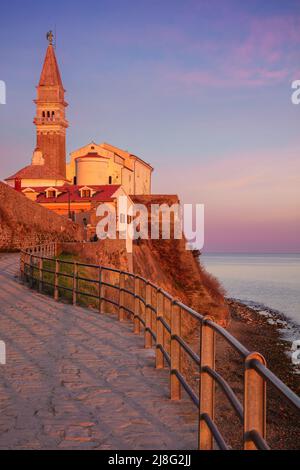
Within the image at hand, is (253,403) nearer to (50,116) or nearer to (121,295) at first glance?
(121,295)

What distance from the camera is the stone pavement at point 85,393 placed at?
5445 mm

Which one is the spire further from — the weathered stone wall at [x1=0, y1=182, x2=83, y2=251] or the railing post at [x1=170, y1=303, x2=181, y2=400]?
the railing post at [x1=170, y1=303, x2=181, y2=400]

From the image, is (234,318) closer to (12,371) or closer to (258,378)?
(12,371)

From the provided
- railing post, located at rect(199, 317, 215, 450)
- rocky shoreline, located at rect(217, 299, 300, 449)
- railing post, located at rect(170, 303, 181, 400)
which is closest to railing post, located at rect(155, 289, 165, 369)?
railing post, located at rect(170, 303, 181, 400)

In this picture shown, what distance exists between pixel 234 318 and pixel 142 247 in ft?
32.4

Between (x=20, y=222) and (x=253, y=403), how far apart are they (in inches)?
1333

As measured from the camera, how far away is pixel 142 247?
48719mm

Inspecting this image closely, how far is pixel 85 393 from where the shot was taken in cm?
704

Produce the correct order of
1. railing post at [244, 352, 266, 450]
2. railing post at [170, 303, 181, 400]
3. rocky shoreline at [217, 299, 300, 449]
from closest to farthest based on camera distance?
railing post at [244, 352, 266, 450] → railing post at [170, 303, 181, 400] → rocky shoreline at [217, 299, 300, 449]

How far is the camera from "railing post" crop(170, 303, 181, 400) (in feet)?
22.4

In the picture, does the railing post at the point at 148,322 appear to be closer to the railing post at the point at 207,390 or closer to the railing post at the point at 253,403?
the railing post at the point at 207,390

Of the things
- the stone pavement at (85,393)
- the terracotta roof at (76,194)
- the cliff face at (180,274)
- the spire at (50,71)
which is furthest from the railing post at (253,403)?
the spire at (50,71)

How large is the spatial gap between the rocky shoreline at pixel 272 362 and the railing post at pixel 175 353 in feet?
7.00
